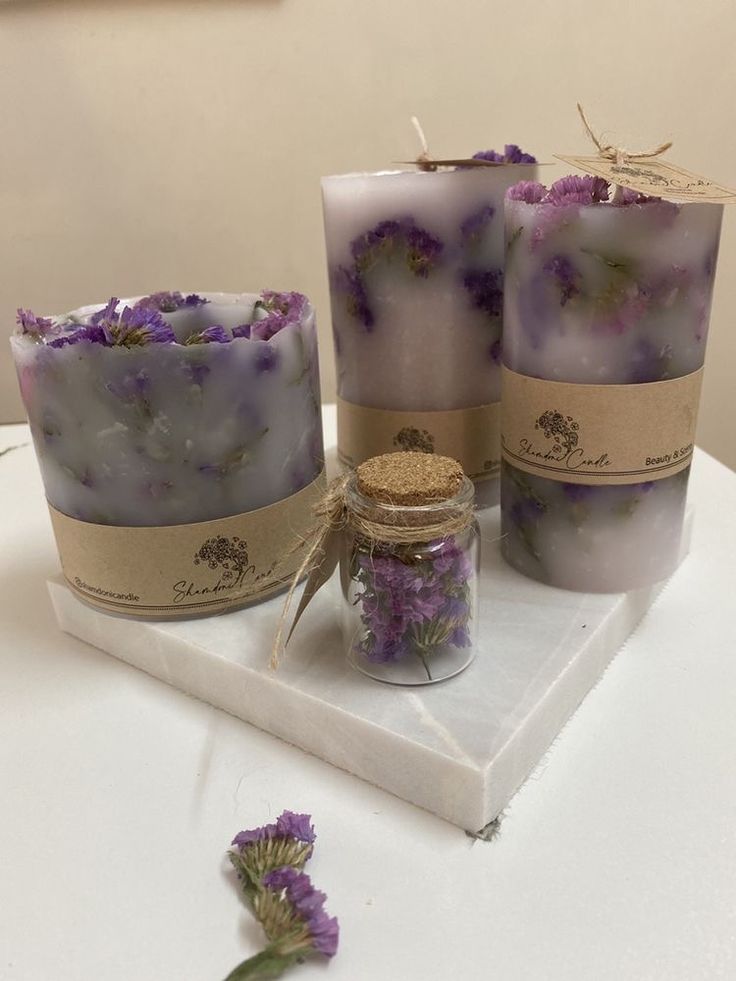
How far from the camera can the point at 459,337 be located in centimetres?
71

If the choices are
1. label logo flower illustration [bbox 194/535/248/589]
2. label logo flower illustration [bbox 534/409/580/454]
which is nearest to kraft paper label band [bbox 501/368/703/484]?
label logo flower illustration [bbox 534/409/580/454]

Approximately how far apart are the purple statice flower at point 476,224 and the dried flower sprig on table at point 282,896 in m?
0.47

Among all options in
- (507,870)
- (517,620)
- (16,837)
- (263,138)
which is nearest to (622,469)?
(517,620)

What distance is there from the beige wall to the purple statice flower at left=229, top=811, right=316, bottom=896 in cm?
104

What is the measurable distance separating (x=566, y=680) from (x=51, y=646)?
42 cm

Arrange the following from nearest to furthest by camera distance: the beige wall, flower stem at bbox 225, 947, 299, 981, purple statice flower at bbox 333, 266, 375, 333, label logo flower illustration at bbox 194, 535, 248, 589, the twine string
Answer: flower stem at bbox 225, 947, 299, 981, the twine string, label logo flower illustration at bbox 194, 535, 248, 589, purple statice flower at bbox 333, 266, 375, 333, the beige wall

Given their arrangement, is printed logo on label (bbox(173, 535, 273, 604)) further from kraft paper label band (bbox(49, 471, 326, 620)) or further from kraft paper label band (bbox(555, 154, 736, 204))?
kraft paper label band (bbox(555, 154, 736, 204))

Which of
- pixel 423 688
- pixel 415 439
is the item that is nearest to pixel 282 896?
pixel 423 688

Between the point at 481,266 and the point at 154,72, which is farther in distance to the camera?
the point at 154,72

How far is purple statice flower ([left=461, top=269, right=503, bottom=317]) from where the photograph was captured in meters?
0.69

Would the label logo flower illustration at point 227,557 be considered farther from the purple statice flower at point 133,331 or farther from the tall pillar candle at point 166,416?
the purple statice flower at point 133,331

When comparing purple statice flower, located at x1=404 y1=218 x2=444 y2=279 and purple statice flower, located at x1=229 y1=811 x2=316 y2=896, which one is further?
purple statice flower, located at x1=404 y1=218 x2=444 y2=279

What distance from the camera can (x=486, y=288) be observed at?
2.29ft

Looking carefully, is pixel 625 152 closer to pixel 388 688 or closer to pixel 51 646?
pixel 388 688
